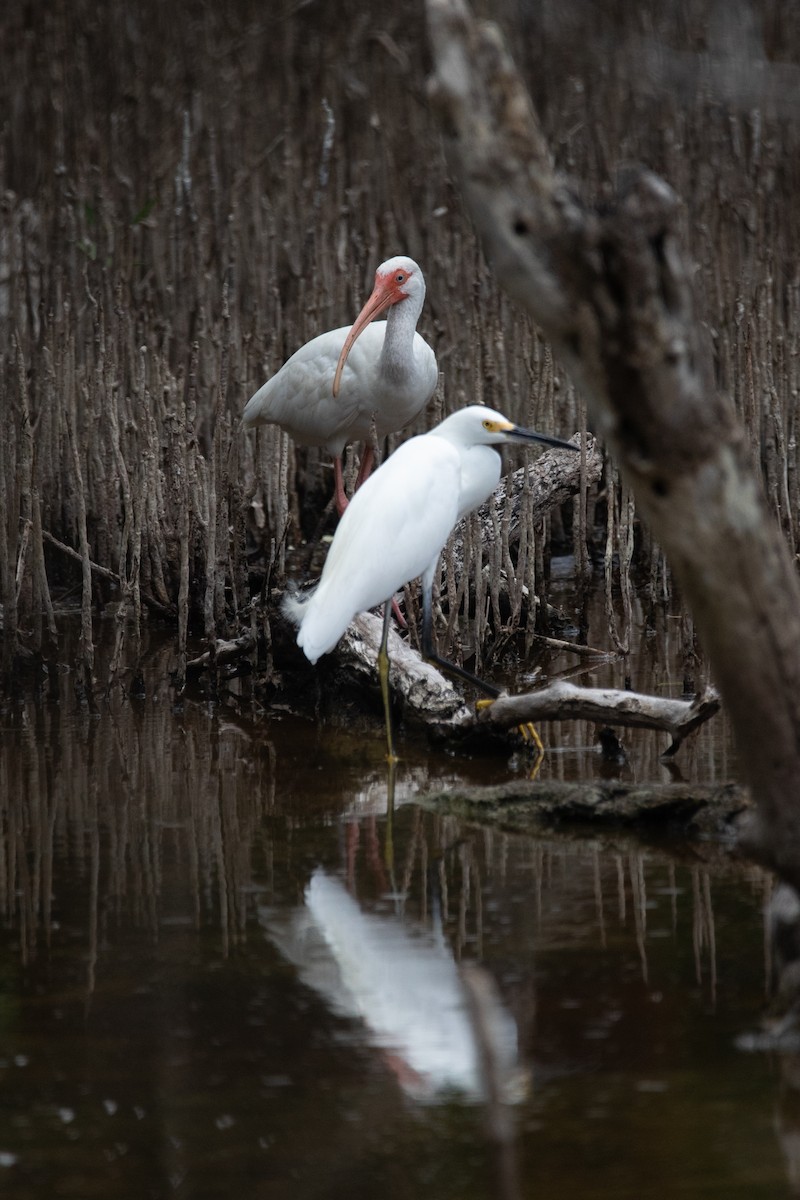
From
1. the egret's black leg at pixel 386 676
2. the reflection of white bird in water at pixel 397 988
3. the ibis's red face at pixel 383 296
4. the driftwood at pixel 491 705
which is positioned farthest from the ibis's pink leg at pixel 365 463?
the reflection of white bird in water at pixel 397 988

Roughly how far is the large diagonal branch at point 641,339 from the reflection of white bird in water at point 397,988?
92 cm

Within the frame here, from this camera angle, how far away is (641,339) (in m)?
2.87

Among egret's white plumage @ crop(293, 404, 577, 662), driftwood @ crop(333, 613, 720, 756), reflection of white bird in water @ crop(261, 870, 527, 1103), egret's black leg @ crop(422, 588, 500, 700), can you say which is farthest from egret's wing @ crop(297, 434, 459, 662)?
reflection of white bird in water @ crop(261, 870, 527, 1103)

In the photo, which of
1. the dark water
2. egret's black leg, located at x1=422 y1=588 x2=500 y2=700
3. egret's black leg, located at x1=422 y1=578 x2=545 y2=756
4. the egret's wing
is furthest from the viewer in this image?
egret's black leg, located at x1=422 y1=588 x2=500 y2=700

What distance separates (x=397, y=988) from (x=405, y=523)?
7.36 feet

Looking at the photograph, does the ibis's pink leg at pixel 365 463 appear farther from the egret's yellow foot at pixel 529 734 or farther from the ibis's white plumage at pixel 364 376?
the egret's yellow foot at pixel 529 734

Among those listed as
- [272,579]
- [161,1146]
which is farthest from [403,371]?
[161,1146]

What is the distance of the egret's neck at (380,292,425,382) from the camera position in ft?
24.4

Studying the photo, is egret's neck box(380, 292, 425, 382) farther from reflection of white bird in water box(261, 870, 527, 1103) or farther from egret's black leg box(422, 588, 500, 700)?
reflection of white bird in water box(261, 870, 527, 1103)

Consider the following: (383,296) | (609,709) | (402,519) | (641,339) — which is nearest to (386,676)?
(402,519)

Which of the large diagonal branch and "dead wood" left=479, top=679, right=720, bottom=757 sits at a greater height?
the large diagonal branch

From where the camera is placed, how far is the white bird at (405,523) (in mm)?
5363

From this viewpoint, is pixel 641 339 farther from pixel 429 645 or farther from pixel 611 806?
pixel 429 645

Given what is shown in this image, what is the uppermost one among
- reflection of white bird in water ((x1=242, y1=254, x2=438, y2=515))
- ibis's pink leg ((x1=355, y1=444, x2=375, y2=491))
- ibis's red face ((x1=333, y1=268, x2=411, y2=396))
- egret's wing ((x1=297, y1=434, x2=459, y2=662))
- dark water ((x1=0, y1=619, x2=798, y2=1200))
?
ibis's red face ((x1=333, y1=268, x2=411, y2=396))
